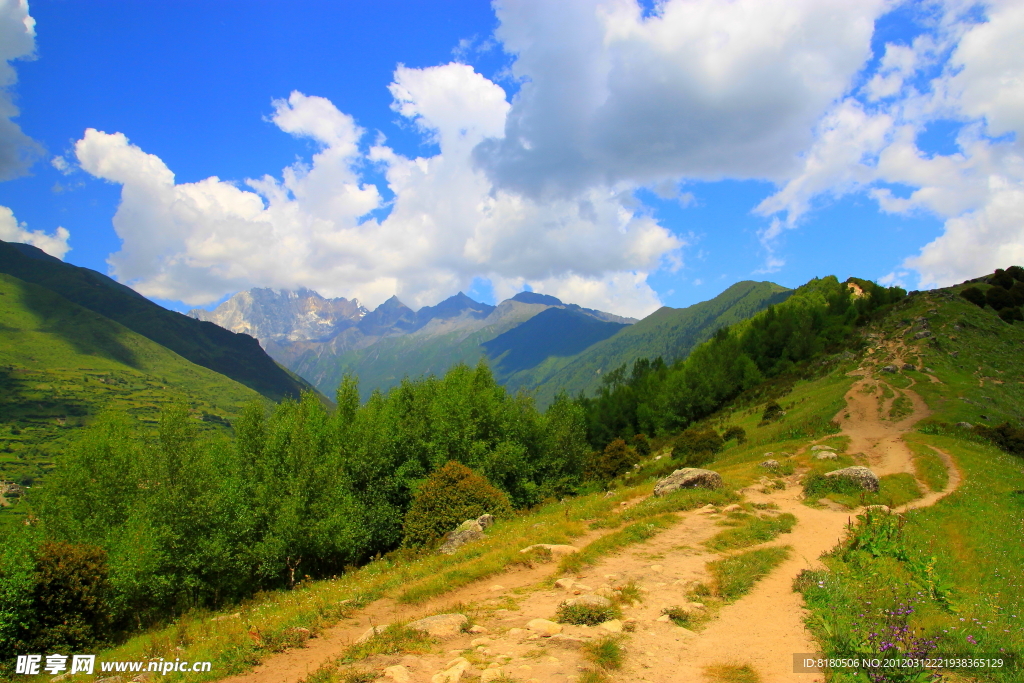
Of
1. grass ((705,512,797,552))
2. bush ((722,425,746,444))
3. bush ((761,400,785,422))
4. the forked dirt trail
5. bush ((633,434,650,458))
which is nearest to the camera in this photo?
the forked dirt trail

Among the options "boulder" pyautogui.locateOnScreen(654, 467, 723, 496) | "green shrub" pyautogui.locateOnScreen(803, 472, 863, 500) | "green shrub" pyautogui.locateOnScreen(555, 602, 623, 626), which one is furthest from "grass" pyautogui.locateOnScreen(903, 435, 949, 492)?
"green shrub" pyautogui.locateOnScreen(555, 602, 623, 626)

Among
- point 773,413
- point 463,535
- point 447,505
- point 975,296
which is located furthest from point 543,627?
point 975,296

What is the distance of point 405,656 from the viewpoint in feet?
33.1

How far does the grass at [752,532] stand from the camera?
A: 59.7ft

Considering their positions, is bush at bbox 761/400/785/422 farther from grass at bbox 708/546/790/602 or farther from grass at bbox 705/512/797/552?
grass at bbox 708/546/790/602

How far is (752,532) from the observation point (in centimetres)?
1944

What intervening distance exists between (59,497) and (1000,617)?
51.3 m

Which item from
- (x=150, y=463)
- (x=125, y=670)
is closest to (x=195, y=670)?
(x=125, y=670)

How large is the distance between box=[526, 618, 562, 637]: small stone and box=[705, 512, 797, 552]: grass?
9.19 metres

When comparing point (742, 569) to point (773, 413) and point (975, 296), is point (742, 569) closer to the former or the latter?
point (773, 413)

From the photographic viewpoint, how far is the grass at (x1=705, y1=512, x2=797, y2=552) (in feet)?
59.7

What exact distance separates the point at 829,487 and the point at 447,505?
2219cm

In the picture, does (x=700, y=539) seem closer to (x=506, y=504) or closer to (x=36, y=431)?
(x=506, y=504)

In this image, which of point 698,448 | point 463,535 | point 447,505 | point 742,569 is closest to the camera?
point 742,569
